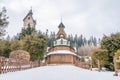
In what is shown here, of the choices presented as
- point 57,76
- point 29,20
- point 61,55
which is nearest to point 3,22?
point 61,55

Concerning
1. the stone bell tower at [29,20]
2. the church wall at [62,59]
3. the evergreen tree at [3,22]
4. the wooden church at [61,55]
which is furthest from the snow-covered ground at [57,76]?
the stone bell tower at [29,20]

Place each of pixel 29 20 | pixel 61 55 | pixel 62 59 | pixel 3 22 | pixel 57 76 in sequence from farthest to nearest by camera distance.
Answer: pixel 29 20 < pixel 61 55 < pixel 62 59 < pixel 3 22 < pixel 57 76

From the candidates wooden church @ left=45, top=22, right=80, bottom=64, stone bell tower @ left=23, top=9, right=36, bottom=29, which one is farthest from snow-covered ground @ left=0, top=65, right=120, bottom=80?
stone bell tower @ left=23, top=9, right=36, bottom=29

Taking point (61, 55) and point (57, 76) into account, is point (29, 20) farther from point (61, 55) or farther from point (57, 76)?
point (57, 76)

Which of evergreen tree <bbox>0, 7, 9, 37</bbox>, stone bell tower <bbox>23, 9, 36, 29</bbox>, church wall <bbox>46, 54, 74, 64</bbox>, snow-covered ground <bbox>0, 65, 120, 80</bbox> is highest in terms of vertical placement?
stone bell tower <bbox>23, 9, 36, 29</bbox>

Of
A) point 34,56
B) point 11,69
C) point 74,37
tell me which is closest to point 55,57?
point 34,56

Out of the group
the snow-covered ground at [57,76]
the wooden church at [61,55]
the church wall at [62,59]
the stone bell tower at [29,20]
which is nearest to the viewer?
the snow-covered ground at [57,76]

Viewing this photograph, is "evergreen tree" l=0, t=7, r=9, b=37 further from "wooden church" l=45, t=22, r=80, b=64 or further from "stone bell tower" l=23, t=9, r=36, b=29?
"stone bell tower" l=23, t=9, r=36, b=29

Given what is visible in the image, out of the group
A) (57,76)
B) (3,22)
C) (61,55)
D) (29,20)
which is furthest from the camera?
(29,20)

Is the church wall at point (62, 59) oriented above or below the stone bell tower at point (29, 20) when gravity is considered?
below

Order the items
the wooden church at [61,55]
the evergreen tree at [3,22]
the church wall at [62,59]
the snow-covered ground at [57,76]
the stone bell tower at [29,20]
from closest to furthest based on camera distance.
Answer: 1. the snow-covered ground at [57,76]
2. the evergreen tree at [3,22]
3. the church wall at [62,59]
4. the wooden church at [61,55]
5. the stone bell tower at [29,20]

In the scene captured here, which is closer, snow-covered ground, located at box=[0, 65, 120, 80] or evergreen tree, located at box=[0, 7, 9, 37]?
snow-covered ground, located at box=[0, 65, 120, 80]

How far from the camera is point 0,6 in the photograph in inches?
1307

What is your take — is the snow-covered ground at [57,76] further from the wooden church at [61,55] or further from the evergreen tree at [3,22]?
the wooden church at [61,55]
